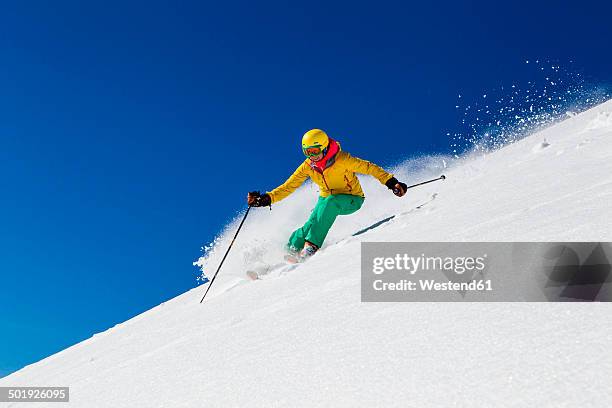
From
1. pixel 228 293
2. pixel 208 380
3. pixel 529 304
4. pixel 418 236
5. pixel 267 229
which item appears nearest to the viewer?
pixel 529 304

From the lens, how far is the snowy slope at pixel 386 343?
1.75 meters

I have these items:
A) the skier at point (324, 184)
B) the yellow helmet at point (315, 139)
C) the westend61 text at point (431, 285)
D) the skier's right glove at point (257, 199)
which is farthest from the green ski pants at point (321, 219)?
the westend61 text at point (431, 285)

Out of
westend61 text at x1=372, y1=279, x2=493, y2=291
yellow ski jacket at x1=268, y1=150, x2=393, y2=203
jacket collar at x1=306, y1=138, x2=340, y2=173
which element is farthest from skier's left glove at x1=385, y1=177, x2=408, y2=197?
westend61 text at x1=372, y1=279, x2=493, y2=291

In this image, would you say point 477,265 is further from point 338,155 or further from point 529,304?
point 338,155

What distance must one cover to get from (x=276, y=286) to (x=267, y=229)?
14.6 feet

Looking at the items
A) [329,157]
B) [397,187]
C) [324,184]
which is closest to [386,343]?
[397,187]

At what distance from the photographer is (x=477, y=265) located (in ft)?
9.64

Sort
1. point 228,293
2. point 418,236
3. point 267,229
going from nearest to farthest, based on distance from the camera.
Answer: point 418,236, point 228,293, point 267,229

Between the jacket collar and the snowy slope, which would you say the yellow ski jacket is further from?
the snowy slope

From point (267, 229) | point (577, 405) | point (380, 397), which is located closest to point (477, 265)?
point (380, 397)

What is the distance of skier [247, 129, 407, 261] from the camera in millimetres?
Result: 7223

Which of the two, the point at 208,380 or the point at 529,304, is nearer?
the point at 529,304

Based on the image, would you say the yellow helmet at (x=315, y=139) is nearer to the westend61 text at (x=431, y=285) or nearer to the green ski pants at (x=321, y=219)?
the green ski pants at (x=321, y=219)

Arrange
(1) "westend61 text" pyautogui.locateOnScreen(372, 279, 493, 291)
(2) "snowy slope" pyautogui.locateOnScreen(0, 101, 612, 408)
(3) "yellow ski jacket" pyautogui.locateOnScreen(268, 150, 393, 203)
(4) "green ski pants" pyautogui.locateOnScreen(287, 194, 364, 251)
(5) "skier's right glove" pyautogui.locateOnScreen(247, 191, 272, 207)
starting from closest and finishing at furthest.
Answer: (2) "snowy slope" pyautogui.locateOnScreen(0, 101, 612, 408) < (1) "westend61 text" pyautogui.locateOnScreen(372, 279, 493, 291) < (4) "green ski pants" pyautogui.locateOnScreen(287, 194, 364, 251) < (5) "skier's right glove" pyautogui.locateOnScreen(247, 191, 272, 207) < (3) "yellow ski jacket" pyautogui.locateOnScreen(268, 150, 393, 203)
